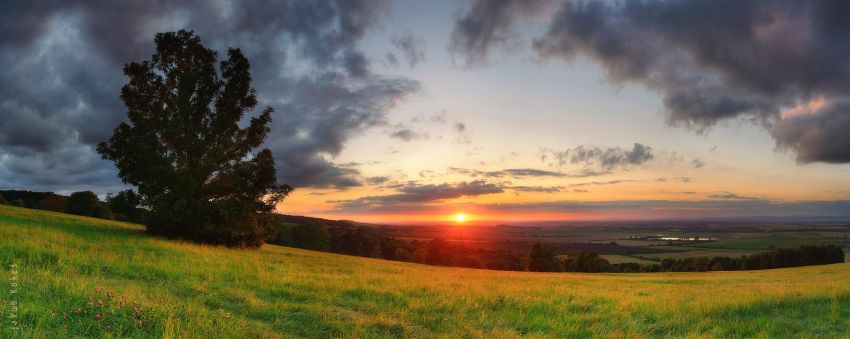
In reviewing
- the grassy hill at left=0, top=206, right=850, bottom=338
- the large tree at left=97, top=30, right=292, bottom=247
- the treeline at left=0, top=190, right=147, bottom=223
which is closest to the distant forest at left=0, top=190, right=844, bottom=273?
the treeline at left=0, top=190, right=147, bottom=223

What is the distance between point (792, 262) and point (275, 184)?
9517cm

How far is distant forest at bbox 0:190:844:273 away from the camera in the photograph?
262 feet

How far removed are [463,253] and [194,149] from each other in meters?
71.7

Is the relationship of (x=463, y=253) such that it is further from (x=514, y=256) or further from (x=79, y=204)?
(x=79, y=204)

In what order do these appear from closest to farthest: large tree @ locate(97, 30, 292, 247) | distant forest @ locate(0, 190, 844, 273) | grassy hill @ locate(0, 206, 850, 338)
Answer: grassy hill @ locate(0, 206, 850, 338)
large tree @ locate(97, 30, 292, 247)
distant forest @ locate(0, 190, 844, 273)

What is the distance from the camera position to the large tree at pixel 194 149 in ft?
90.2

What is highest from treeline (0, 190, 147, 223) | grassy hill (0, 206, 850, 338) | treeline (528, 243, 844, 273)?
treeline (0, 190, 147, 223)

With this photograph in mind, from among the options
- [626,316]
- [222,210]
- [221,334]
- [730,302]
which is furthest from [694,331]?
[222,210]

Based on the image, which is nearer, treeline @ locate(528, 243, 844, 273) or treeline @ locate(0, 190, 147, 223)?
treeline @ locate(0, 190, 147, 223)

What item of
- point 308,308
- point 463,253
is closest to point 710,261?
point 463,253

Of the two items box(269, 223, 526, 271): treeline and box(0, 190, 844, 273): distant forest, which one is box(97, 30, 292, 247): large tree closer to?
box(0, 190, 844, 273): distant forest

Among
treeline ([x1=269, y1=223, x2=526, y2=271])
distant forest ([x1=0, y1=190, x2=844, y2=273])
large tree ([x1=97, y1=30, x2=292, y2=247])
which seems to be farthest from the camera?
treeline ([x1=269, y1=223, x2=526, y2=271])

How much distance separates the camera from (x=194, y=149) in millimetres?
29281

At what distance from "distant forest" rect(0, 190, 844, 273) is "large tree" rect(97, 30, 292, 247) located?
4870 centimetres
